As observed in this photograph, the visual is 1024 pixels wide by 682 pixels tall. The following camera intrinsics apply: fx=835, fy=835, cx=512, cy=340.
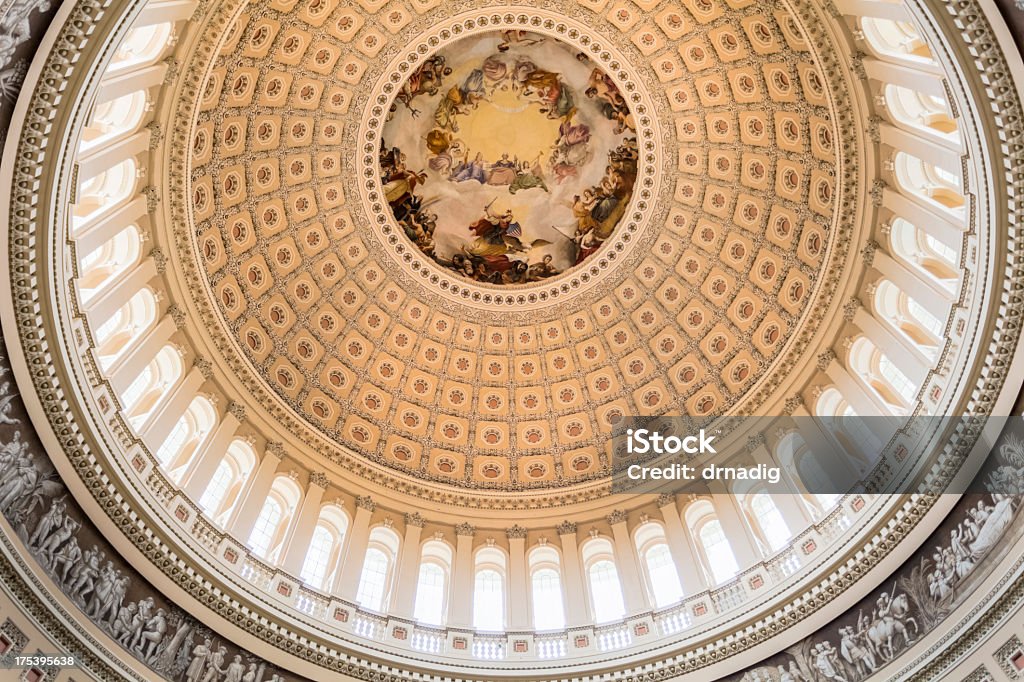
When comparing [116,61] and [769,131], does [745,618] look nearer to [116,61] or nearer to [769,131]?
[769,131]

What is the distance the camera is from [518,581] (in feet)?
82.8

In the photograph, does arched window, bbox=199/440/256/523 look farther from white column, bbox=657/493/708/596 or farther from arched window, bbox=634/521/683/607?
white column, bbox=657/493/708/596

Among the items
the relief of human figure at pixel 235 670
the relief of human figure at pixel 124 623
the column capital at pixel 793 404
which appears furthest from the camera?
the column capital at pixel 793 404

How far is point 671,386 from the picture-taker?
30281 millimetres

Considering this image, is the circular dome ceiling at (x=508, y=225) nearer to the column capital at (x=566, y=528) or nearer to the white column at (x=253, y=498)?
the white column at (x=253, y=498)

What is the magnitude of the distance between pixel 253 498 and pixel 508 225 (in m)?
15.3

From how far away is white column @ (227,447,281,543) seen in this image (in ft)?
72.5

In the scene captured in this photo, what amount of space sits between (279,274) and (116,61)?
10.9 m

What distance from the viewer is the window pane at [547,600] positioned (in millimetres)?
23953

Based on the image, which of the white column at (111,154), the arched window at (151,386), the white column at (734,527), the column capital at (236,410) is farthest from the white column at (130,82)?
the white column at (734,527)

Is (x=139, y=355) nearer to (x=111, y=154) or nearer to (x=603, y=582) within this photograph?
(x=111, y=154)

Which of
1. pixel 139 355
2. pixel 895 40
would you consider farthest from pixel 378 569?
pixel 895 40

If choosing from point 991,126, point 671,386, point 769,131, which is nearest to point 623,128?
point 769,131

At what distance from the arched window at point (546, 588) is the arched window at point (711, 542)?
4355 mm
